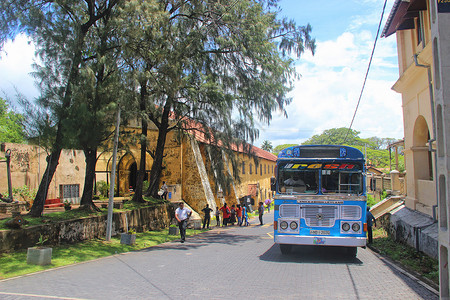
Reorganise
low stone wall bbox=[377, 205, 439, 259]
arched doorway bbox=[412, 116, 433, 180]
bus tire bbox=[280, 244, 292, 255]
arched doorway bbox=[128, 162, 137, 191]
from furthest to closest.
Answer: arched doorway bbox=[128, 162, 137, 191]
arched doorway bbox=[412, 116, 433, 180]
bus tire bbox=[280, 244, 292, 255]
low stone wall bbox=[377, 205, 439, 259]

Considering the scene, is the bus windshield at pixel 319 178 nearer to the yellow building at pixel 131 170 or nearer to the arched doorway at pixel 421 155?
the arched doorway at pixel 421 155

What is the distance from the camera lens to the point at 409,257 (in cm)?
1025

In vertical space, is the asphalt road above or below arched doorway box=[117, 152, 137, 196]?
below

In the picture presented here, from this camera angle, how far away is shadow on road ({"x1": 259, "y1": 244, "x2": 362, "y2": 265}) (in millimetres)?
9836

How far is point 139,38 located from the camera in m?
13.6

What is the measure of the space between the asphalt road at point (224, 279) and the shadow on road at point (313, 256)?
3 cm

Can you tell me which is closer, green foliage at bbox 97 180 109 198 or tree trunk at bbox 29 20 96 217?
tree trunk at bbox 29 20 96 217

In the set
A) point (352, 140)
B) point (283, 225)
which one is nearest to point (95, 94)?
point (283, 225)

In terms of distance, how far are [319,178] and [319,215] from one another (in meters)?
1.05

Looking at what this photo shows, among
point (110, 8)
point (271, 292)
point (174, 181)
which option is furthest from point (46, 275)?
point (174, 181)

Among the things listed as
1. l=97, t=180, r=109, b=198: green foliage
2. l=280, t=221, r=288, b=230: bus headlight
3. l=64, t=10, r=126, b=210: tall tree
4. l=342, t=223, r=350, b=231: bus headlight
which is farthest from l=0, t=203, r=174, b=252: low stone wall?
l=342, t=223, r=350, b=231: bus headlight

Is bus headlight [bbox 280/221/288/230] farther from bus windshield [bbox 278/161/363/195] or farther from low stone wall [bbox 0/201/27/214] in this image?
low stone wall [bbox 0/201/27/214]

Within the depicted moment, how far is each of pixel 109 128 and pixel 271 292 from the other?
10758mm

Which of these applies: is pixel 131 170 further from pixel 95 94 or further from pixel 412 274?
pixel 412 274
